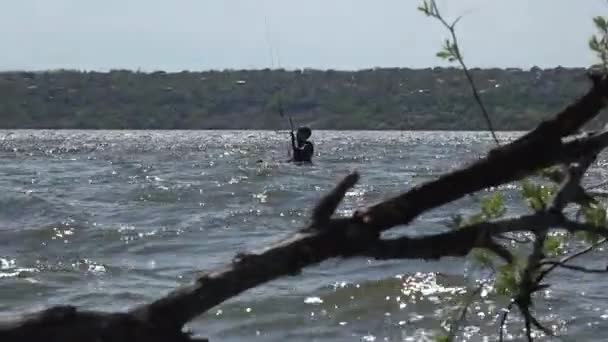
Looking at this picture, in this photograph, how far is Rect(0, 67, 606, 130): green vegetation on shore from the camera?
83.9 m

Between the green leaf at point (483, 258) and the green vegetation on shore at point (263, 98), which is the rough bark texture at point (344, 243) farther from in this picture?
the green vegetation on shore at point (263, 98)

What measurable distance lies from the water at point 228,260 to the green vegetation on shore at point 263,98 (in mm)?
59426

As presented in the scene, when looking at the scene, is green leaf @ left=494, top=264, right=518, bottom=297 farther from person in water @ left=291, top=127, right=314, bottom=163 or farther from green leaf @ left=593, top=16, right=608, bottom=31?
person in water @ left=291, top=127, right=314, bottom=163

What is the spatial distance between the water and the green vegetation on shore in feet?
195

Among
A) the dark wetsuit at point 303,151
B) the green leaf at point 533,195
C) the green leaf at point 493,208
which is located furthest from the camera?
the dark wetsuit at point 303,151

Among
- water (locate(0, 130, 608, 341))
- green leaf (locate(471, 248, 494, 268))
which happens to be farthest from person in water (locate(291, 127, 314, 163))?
green leaf (locate(471, 248, 494, 268))

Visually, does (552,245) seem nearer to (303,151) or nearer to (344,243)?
(344,243)

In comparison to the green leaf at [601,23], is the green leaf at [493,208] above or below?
below

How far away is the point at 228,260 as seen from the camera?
912 centimetres

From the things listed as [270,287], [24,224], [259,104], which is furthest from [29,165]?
[259,104]

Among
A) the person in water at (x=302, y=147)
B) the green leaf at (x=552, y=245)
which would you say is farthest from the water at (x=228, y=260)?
the person in water at (x=302, y=147)

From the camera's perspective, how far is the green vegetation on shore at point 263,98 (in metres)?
83.9

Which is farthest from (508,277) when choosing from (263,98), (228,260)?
(263,98)

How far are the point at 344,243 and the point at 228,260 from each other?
653 centimetres
